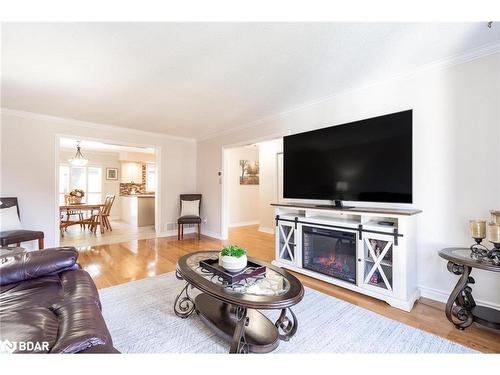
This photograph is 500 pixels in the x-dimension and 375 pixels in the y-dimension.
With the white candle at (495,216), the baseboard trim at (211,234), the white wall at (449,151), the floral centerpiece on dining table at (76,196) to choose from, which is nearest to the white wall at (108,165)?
the floral centerpiece on dining table at (76,196)

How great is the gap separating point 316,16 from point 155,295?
2.77 m

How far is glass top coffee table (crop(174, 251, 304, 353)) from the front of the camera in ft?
4.77

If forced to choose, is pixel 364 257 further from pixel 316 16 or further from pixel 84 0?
pixel 84 0

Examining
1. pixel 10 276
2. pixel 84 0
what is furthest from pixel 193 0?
pixel 10 276

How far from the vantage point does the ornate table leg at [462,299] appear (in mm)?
1855

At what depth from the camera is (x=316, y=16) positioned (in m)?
1.53

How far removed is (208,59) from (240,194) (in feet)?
15.6

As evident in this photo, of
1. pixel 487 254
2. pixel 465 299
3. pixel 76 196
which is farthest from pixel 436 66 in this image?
pixel 76 196

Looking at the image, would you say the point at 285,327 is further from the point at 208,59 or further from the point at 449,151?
the point at 208,59

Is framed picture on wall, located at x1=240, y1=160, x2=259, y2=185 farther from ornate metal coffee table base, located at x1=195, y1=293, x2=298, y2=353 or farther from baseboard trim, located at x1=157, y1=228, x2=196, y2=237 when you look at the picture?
ornate metal coffee table base, located at x1=195, y1=293, x2=298, y2=353

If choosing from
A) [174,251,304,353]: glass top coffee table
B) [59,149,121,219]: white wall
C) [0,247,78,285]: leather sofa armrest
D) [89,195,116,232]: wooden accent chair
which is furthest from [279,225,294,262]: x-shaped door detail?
[59,149,121,219]: white wall

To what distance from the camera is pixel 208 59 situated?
221cm

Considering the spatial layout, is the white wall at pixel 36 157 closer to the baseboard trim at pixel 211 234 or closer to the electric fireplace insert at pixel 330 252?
the baseboard trim at pixel 211 234
